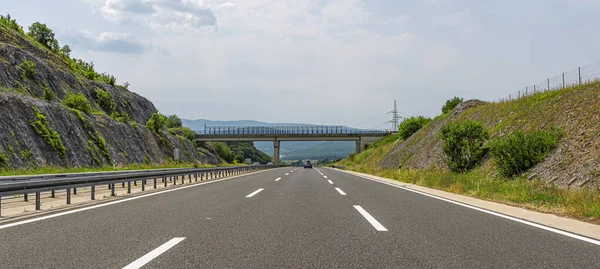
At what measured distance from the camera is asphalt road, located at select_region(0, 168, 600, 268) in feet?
16.4

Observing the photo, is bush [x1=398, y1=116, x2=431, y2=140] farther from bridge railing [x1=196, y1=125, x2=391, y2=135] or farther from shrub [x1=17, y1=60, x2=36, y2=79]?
shrub [x1=17, y1=60, x2=36, y2=79]

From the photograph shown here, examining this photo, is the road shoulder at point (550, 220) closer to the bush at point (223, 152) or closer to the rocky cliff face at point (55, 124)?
the rocky cliff face at point (55, 124)

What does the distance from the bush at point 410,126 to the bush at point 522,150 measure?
1669 inches

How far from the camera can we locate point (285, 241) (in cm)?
618

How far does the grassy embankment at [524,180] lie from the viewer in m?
10.1

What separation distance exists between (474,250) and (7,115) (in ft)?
95.9

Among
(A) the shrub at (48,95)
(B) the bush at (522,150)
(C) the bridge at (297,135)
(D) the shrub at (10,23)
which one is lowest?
(B) the bush at (522,150)

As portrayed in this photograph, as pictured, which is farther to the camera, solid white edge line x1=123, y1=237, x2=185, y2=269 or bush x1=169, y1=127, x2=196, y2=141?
bush x1=169, y1=127, x2=196, y2=141

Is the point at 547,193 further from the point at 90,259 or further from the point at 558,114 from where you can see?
the point at 558,114

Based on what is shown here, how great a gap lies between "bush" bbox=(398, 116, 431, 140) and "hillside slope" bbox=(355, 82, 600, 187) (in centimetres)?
2372

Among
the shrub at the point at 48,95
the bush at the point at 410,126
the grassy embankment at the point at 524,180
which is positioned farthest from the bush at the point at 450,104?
the shrub at the point at 48,95

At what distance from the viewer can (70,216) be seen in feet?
28.9

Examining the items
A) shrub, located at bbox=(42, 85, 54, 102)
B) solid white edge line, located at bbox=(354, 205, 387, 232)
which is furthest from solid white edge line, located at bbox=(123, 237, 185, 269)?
shrub, located at bbox=(42, 85, 54, 102)

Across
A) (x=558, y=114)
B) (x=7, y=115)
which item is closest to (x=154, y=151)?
(x=7, y=115)
